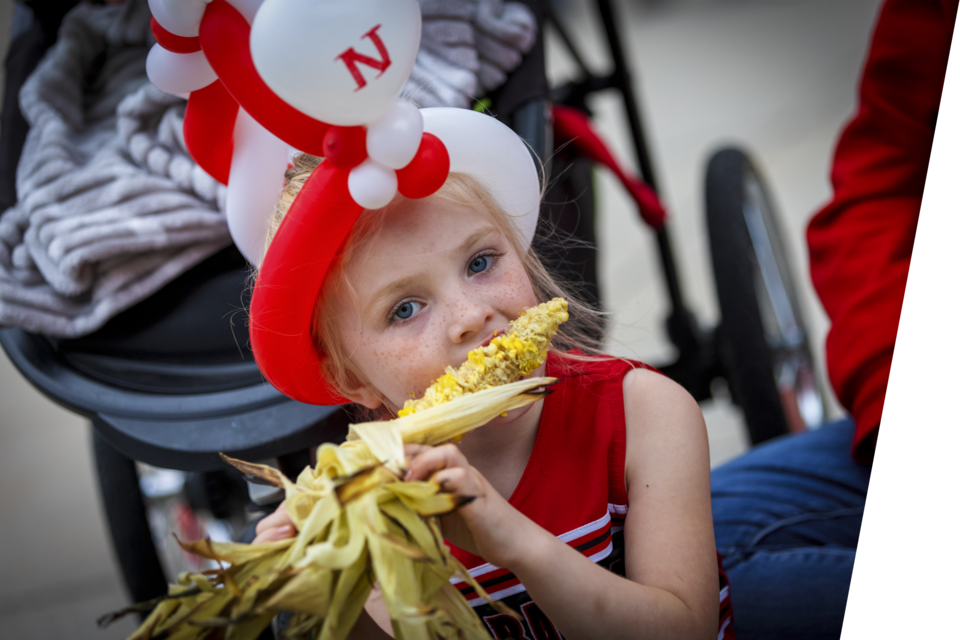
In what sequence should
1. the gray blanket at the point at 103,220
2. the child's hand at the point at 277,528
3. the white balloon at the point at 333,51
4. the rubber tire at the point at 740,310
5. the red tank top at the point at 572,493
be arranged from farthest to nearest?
the rubber tire at the point at 740,310, the gray blanket at the point at 103,220, the red tank top at the point at 572,493, the child's hand at the point at 277,528, the white balloon at the point at 333,51

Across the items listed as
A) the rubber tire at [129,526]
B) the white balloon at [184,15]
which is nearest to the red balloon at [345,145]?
the white balloon at [184,15]

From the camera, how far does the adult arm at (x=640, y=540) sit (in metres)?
0.50

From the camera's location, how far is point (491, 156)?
0.60 meters

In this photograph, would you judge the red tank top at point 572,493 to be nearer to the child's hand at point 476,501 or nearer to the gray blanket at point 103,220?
the child's hand at point 476,501

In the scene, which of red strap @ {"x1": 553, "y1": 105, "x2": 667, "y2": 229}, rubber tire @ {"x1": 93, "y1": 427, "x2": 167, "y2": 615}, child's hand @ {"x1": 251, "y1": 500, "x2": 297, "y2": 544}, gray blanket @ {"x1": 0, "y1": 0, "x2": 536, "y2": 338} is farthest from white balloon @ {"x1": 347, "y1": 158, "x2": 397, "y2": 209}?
rubber tire @ {"x1": 93, "y1": 427, "x2": 167, "y2": 615}

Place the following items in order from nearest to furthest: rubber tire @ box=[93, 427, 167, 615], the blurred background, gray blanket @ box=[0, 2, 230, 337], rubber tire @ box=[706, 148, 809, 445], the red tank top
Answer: the red tank top
gray blanket @ box=[0, 2, 230, 337]
rubber tire @ box=[93, 427, 167, 615]
rubber tire @ box=[706, 148, 809, 445]
the blurred background

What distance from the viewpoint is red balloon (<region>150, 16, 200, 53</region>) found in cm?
52

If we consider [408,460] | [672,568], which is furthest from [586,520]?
[408,460]

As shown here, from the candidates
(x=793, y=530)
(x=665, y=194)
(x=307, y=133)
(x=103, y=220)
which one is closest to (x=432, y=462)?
(x=307, y=133)

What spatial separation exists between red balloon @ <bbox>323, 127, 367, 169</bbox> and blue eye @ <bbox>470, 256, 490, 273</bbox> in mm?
151

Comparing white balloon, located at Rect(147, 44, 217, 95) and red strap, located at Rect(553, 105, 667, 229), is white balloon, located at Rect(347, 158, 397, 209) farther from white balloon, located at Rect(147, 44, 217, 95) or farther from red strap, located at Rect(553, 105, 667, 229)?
red strap, located at Rect(553, 105, 667, 229)

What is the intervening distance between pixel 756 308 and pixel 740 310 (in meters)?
0.03

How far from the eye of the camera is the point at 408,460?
19.3 inches

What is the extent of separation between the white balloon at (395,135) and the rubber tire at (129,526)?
0.86m
